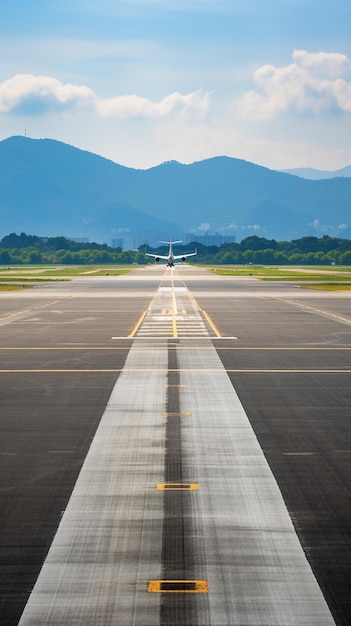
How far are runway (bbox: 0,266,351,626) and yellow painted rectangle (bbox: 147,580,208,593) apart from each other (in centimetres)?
2

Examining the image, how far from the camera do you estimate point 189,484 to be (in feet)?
41.3

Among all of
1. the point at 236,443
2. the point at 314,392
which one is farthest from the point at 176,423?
the point at 314,392

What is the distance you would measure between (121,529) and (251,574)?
7.04 ft

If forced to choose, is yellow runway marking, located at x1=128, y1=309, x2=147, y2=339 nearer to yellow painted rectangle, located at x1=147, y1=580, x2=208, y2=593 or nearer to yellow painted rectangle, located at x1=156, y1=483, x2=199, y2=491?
yellow painted rectangle, located at x1=156, y1=483, x2=199, y2=491

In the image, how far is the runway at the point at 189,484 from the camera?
28.0ft

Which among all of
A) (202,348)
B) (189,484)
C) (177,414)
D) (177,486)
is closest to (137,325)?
(202,348)

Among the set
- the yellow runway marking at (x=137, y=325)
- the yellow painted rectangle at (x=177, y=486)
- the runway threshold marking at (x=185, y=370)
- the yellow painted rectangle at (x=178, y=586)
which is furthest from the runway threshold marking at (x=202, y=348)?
the yellow painted rectangle at (x=178, y=586)

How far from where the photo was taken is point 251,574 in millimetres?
9109

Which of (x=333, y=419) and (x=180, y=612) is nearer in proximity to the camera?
(x=180, y=612)

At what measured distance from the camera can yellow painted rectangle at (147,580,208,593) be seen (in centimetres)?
863

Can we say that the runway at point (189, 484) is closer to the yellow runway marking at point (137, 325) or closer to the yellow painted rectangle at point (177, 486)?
the yellow painted rectangle at point (177, 486)

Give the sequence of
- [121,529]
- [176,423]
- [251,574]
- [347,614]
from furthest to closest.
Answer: [176,423] < [121,529] < [251,574] < [347,614]

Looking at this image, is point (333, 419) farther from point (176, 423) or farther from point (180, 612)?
point (180, 612)

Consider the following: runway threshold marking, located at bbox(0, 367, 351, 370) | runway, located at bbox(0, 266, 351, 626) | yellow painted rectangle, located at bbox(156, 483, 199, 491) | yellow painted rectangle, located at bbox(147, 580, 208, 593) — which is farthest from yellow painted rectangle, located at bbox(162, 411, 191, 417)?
A: yellow painted rectangle, located at bbox(147, 580, 208, 593)
